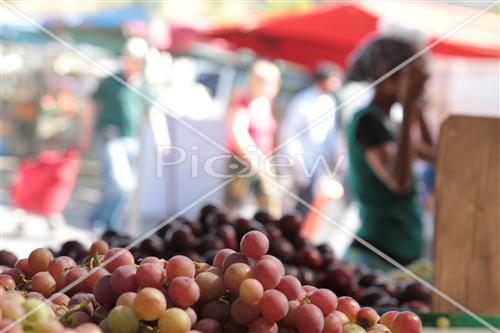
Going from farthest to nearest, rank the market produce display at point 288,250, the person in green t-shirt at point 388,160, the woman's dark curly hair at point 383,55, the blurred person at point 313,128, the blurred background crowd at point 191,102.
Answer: the blurred person at point 313,128 < the blurred background crowd at point 191,102 < the woman's dark curly hair at point 383,55 < the person in green t-shirt at point 388,160 < the market produce display at point 288,250

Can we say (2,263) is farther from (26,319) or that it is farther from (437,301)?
(437,301)

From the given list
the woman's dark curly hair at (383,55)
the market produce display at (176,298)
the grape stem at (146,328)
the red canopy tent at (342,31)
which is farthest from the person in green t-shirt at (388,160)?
the red canopy tent at (342,31)

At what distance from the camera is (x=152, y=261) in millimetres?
874

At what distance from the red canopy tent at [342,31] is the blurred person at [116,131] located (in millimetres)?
1631

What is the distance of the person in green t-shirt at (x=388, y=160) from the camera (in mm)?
2418

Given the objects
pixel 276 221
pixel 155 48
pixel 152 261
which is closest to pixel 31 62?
pixel 155 48

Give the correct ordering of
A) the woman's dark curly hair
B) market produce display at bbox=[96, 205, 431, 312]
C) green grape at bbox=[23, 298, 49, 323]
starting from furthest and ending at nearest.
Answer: the woman's dark curly hair, market produce display at bbox=[96, 205, 431, 312], green grape at bbox=[23, 298, 49, 323]

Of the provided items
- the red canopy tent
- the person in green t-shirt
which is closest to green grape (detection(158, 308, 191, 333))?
the person in green t-shirt

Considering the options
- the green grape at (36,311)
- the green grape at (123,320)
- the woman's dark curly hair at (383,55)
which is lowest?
the woman's dark curly hair at (383,55)

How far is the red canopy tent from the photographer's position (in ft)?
18.3

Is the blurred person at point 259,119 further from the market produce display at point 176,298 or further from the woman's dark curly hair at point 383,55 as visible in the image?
the market produce display at point 176,298

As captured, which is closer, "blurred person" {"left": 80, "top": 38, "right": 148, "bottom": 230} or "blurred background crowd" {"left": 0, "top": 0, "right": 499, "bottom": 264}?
"blurred background crowd" {"left": 0, "top": 0, "right": 499, "bottom": 264}

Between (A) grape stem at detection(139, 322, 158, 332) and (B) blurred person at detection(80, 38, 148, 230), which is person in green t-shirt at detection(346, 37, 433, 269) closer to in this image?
(A) grape stem at detection(139, 322, 158, 332)

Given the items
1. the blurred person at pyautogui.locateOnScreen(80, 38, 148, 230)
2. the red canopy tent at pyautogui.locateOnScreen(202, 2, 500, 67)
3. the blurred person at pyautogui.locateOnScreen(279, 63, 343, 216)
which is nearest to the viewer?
the blurred person at pyautogui.locateOnScreen(80, 38, 148, 230)
